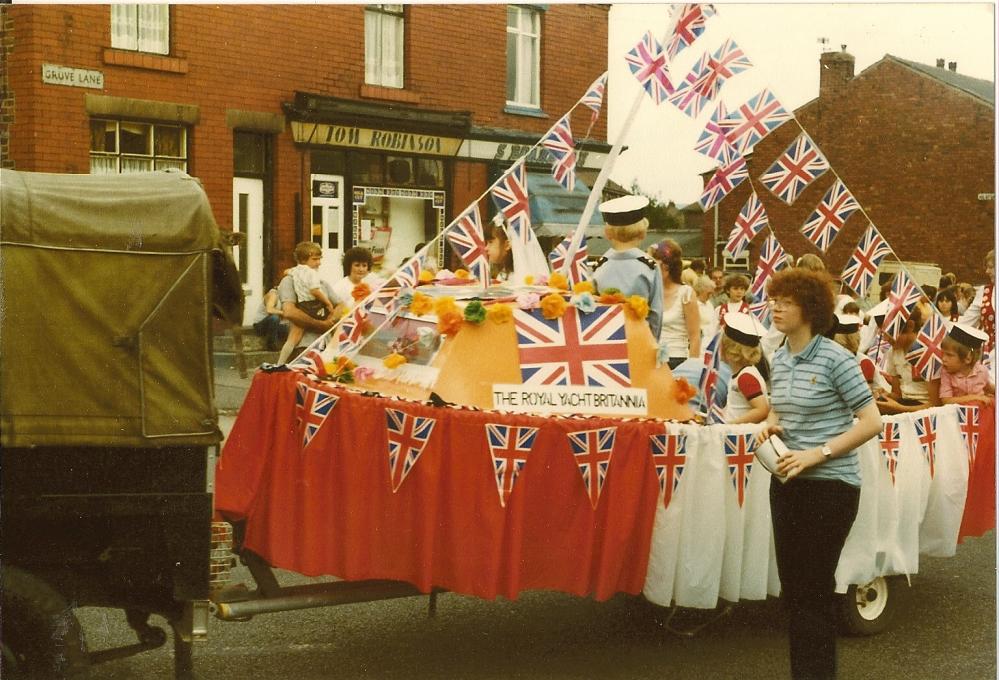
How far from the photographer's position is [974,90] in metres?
19.2

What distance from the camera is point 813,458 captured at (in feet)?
14.3

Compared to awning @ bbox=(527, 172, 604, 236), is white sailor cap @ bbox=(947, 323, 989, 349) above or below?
below

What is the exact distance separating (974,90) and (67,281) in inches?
720

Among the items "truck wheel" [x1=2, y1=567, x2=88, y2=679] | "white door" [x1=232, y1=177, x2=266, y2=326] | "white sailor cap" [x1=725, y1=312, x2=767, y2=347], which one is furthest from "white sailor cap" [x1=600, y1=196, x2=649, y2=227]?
"white door" [x1=232, y1=177, x2=266, y2=326]

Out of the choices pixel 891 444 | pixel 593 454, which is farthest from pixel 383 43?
pixel 593 454

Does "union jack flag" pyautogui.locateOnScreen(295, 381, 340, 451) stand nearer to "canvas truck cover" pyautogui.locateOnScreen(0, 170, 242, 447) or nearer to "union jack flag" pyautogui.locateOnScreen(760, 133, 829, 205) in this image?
"canvas truck cover" pyautogui.locateOnScreen(0, 170, 242, 447)

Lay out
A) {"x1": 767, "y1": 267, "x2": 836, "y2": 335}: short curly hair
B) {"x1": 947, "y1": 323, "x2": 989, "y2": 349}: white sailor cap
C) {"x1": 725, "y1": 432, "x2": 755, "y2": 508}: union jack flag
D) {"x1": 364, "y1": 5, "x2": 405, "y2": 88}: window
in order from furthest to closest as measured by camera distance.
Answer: {"x1": 364, "y1": 5, "x2": 405, "y2": 88}: window < {"x1": 947, "y1": 323, "x2": 989, "y2": 349}: white sailor cap < {"x1": 725, "y1": 432, "x2": 755, "y2": 508}: union jack flag < {"x1": 767, "y1": 267, "x2": 836, "y2": 335}: short curly hair

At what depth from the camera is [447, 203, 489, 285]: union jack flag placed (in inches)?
264

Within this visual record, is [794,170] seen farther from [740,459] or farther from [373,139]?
[373,139]

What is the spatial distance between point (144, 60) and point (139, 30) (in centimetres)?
35

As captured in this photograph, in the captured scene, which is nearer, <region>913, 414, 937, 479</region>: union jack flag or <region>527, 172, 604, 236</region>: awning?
<region>913, 414, 937, 479</region>: union jack flag

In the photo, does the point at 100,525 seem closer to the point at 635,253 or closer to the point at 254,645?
the point at 254,645

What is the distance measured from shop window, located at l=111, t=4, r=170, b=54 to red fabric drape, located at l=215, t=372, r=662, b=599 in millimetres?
10311

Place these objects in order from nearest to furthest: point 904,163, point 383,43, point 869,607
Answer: point 869,607 < point 383,43 < point 904,163
